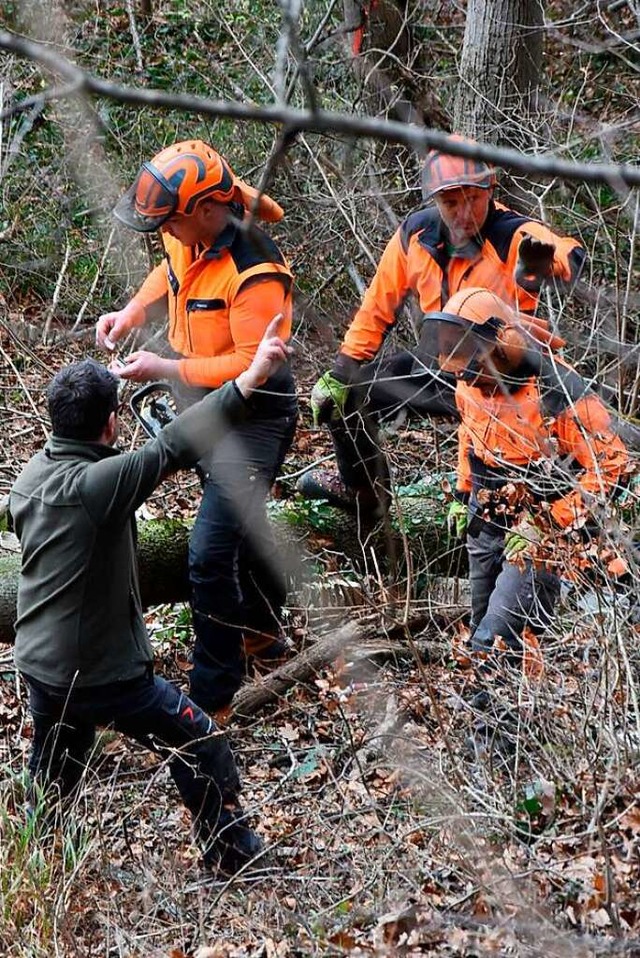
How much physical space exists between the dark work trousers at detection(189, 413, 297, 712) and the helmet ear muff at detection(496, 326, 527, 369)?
51.5 inches

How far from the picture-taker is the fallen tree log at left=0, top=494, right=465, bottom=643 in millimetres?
5852

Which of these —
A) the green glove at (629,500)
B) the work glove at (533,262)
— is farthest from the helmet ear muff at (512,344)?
the green glove at (629,500)

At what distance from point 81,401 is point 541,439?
1.68 meters

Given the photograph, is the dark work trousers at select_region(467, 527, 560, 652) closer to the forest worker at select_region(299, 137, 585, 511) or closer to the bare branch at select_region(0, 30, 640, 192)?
the forest worker at select_region(299, 137, 585, 511)

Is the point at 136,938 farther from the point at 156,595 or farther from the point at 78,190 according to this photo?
the point at 78,190

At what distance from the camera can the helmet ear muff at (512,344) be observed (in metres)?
4.55

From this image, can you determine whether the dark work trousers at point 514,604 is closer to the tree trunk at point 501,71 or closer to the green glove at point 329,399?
the green glove at point 329,399

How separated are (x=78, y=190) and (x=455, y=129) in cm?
483

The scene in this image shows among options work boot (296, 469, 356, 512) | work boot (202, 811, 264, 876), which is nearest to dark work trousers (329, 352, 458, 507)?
work boot (296, 469, 356, 512)

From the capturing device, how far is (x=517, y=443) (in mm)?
4668

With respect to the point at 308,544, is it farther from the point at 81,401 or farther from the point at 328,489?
the point at 81,401

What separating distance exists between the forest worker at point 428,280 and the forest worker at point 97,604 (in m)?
1.28

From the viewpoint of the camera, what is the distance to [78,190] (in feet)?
36.4

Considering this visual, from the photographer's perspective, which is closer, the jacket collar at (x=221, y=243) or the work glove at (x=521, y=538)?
the work glove at (x=521, y=538)
